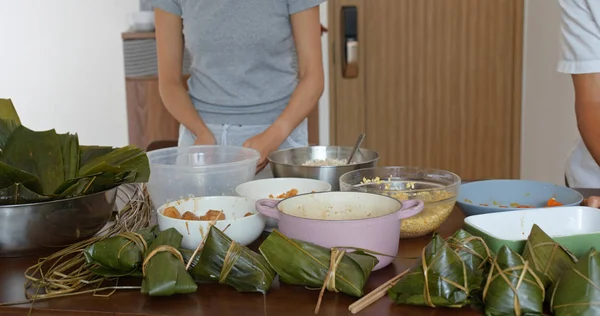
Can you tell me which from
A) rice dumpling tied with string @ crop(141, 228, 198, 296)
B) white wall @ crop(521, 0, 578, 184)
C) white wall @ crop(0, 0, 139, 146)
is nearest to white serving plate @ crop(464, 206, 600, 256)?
rice dumpling tied with string @ crop(141, 228, 198, 296)

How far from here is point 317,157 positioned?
150cm

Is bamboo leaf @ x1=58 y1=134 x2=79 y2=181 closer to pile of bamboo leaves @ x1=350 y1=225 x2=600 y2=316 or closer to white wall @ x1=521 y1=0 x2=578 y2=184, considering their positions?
pile of bamboo leaves @ x1=350 y1=225 x2=600 y2=316

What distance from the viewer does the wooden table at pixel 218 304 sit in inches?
32.0

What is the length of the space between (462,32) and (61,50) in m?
2.47

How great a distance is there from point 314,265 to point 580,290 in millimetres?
336

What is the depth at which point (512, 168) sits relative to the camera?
12.2 ft

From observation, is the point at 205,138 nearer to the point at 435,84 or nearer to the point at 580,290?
the point at 580,290

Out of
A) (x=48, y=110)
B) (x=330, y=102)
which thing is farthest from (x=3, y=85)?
(x=330, y=102)

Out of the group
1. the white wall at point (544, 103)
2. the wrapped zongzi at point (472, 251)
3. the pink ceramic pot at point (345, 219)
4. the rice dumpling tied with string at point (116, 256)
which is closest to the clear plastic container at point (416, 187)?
the pink ceramic pot at point (345, 219)

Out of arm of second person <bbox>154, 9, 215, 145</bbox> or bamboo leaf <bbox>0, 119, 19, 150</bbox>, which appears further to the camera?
arm of second person <bbox>154, 9, 215, 145</bbox>

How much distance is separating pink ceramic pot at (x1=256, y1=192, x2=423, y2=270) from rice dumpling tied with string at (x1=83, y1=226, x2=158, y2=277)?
0.20 meters

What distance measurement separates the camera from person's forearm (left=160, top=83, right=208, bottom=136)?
1802 millimetres

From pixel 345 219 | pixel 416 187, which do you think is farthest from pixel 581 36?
pixel 345 219

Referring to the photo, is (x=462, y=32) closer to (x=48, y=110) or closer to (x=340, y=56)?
(x=340, y=56)
